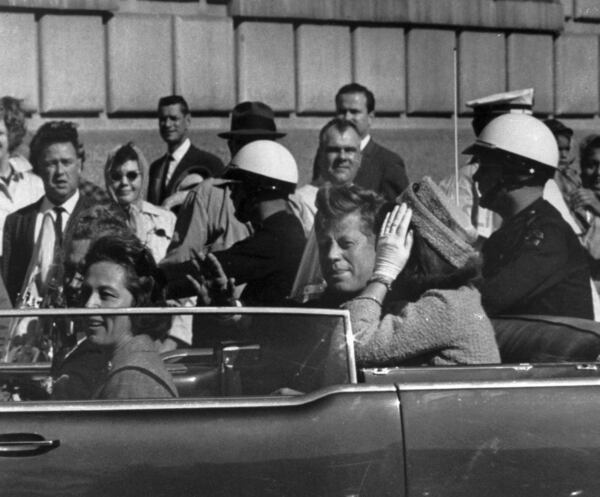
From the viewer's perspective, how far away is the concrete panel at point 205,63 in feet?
22.7

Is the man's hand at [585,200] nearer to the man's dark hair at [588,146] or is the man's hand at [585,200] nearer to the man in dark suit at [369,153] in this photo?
the man's dark hair at [588,146]

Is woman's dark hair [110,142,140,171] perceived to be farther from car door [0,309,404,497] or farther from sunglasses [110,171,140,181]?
car door [0,309,404,497]

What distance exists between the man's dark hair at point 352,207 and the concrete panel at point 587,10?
235 cm

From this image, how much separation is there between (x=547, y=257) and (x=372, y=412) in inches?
103

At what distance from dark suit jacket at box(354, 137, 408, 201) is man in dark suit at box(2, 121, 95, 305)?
1.38m

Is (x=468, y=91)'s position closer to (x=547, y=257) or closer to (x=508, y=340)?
(x=547, y=257)

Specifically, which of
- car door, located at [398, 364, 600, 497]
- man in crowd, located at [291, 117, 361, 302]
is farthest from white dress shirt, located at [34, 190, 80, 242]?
car door, located at [398, 364, 600, 497]

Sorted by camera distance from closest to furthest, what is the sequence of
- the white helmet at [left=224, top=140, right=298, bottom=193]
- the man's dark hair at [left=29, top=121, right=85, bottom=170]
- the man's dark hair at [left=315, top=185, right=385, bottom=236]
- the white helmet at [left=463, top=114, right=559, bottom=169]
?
the man's dark hair at [left=315, top=185, right=385, bottom=236] → the white helmet at [left=463, top=114, right=559, bottom=169] → the white helmet at [left=224, top=140, right=298, bottom=193] → the man's dark hair at [left=29, top=121, right=85, bottom=170]

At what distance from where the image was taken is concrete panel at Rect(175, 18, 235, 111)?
691cm

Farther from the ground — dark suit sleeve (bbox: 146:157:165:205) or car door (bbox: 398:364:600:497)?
dark suit sleeve (bbox: 146:157:165:205)

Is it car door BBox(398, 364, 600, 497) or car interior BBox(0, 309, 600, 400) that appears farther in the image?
car interior BBox(0, 309, 600, 400)

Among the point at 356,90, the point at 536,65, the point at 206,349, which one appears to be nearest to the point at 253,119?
the point at 356,90

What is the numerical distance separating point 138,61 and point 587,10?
7.88 ft

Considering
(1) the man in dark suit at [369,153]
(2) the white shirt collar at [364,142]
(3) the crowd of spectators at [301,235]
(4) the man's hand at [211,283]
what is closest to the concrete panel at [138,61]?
(3) the crowd of spectators at [301,235]
